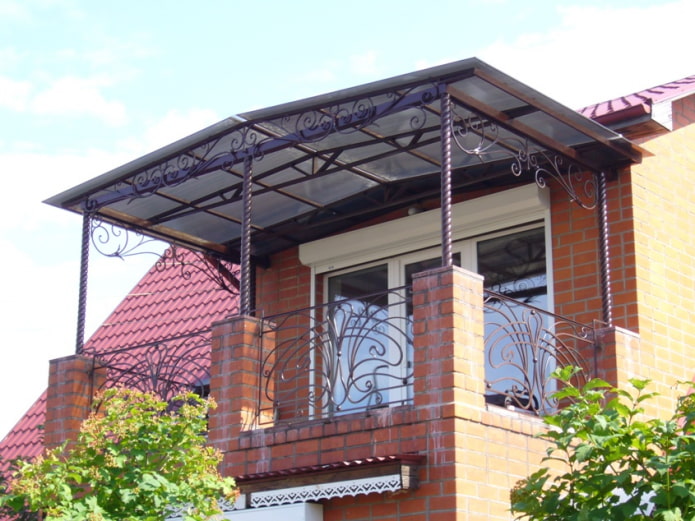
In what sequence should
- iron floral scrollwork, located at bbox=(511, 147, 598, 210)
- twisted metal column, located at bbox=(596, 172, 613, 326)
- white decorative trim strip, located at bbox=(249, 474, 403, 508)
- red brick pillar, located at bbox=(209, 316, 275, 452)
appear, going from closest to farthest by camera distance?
white decorative trim strip, located at bbox=(249, 474, 403, 508)
red brick pillar, located at bbox=(209, 316, 275, 452)
twisted metal column, located at bbox=(596, 172, 613, 326)
iron floral scrollwork, located at bbox=(511, 147, 598, 210)

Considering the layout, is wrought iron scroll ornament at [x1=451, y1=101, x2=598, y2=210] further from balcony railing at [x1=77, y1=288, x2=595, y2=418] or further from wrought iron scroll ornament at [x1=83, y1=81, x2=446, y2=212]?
balcony railing at [x1=77, y1=288, x2=595, y2=418]

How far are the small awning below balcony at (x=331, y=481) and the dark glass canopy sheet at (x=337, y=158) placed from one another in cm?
255

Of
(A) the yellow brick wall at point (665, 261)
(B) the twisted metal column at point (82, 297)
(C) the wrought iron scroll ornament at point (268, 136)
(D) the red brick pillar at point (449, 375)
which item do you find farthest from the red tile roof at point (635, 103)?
(B) the twisted metal column at point (82, 297)

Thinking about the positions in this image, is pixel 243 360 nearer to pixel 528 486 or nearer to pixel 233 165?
pixel 233 165

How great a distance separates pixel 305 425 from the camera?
967cm

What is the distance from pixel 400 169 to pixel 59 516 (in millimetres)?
5350

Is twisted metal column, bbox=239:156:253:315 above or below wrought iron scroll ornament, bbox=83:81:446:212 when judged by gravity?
below

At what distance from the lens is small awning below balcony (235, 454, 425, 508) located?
8.76 m

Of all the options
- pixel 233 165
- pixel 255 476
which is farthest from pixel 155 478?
pixel 233 165

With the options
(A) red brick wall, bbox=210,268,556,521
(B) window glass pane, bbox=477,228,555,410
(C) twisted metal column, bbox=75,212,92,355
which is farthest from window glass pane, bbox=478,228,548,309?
(C) twisted metal column, bbox=75,212,92,355

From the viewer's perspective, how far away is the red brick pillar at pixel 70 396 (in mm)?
11547

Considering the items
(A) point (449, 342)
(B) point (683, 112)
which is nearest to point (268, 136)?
(A) point (449, 342)

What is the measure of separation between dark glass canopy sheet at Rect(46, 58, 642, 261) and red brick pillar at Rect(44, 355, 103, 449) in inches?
60.2

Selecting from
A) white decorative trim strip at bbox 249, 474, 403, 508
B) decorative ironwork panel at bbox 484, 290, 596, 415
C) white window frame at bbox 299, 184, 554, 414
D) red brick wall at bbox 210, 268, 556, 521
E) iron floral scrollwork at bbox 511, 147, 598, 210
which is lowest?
white decorative trim strip at bbox 249, 474, 403, 508
